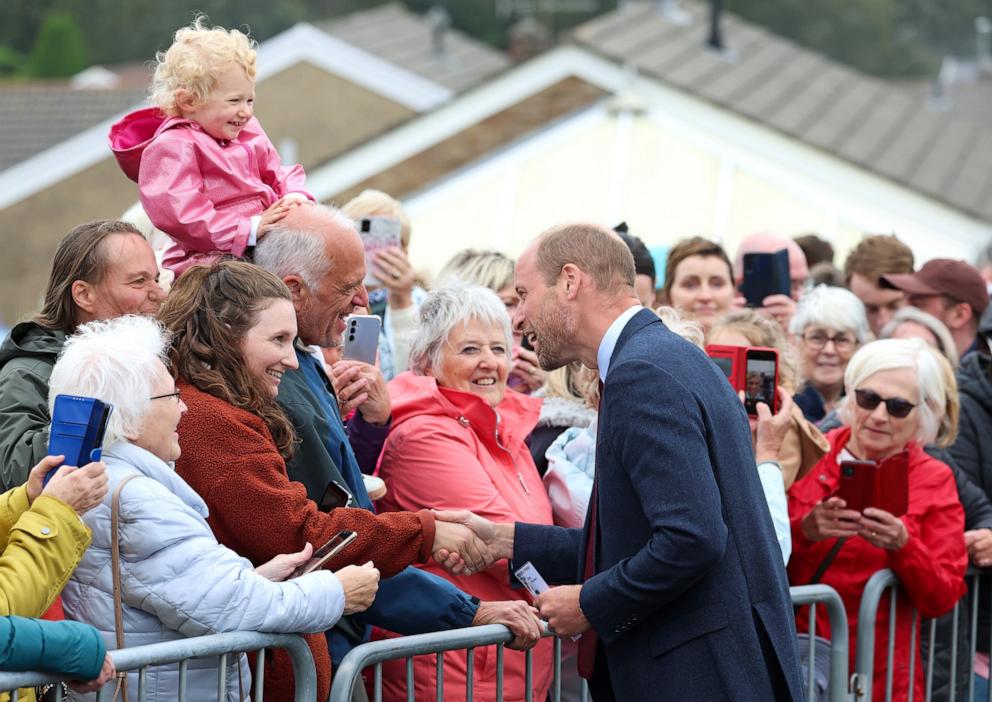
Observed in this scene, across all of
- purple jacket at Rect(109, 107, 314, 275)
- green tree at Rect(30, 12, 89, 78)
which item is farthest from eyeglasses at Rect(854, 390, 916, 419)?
green tree at Rect(30, 12, 89, 78)

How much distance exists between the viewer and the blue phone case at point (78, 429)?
3.58m

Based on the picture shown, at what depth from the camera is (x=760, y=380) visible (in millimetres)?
5355

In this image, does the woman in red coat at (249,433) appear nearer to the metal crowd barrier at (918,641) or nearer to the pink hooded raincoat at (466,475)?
the pink hooded raincoat at (466,475)

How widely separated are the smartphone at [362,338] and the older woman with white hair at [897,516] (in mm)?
1754

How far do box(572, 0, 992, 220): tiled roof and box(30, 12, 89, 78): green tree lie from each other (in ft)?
145

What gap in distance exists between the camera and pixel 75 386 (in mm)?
3738

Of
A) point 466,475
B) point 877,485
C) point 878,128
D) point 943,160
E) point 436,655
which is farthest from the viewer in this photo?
point 878,128

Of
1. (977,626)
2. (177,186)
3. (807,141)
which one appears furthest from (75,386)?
(807,141)

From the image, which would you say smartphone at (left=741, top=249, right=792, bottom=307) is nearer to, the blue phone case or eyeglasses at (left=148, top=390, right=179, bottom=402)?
eyeglasses at (left=148, top=390, right=179, bottom=402)

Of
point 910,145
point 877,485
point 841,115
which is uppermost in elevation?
point 877,485

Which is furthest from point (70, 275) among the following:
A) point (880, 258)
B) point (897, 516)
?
point (880, 258)

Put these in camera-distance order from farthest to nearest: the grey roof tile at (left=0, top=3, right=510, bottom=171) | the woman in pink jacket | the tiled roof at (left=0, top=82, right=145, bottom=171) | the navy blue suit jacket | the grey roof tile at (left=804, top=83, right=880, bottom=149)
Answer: the tiled roof at (left=0, top=82, right=145, bottom=171) → the grey roof tile at (left=0, top=3, right=510, bottom=171) → the grey roof tile at (left=804, top=83, right=880, bottom=149) → the woman in pink jacket → the navy blue suit jacket

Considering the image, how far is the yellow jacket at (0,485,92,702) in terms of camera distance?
11.1 ft

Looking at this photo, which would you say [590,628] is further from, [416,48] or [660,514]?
[416,48]
